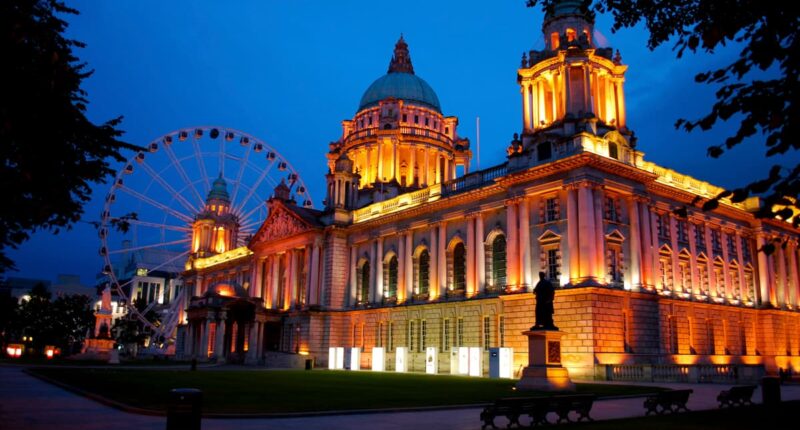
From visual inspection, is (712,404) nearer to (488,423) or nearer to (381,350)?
(488,423)

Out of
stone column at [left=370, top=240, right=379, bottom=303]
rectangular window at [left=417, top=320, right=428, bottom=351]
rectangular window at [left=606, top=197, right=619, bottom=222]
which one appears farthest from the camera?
stone column at [left=370, top=240, right=379, bottom=303]

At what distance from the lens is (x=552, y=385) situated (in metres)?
26.7

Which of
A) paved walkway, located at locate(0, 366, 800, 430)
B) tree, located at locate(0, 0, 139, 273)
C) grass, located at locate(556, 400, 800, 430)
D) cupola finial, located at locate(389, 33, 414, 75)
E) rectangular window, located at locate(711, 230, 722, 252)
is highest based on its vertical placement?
cupola finial, located at locate(389, 33, 414, 75)

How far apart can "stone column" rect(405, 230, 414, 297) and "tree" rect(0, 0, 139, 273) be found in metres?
38.5

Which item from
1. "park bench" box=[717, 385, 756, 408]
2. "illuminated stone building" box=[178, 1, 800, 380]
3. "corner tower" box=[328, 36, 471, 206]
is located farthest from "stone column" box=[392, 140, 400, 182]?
"park bench" box=[717, 385, 756, 408]

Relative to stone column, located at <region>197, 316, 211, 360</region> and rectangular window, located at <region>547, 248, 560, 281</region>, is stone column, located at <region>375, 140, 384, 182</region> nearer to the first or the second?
stone column, located at <region>197, 316, 211, 360</region>

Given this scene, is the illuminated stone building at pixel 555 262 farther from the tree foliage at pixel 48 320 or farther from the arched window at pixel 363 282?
the tree foliage at pixel 48 320

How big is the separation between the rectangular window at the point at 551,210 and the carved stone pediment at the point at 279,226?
87.5 feet

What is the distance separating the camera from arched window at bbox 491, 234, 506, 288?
150 ft

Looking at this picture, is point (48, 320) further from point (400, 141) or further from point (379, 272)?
point (379, 272)

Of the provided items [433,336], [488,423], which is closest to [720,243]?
[433,336]

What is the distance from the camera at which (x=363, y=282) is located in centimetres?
6028

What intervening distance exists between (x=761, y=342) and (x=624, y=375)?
72.6 feet

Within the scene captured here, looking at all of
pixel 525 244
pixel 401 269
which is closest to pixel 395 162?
pixel 401 269
